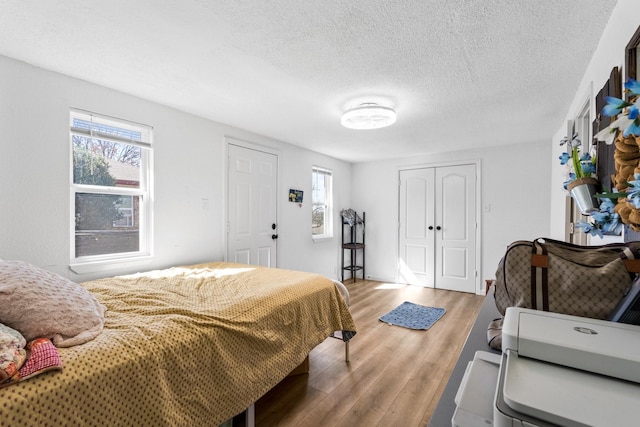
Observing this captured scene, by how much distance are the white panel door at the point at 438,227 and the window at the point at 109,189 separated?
4.02 meters

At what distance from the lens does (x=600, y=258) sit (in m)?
0.91

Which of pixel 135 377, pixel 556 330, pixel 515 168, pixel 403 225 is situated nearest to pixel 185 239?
pixel 135 377

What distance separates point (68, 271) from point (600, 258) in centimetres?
312

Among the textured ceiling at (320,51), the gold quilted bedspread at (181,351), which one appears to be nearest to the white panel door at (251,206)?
the textured ceiling at (320,51)

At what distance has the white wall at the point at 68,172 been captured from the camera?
6.48 ft

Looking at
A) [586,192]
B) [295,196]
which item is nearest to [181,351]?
[586,192]

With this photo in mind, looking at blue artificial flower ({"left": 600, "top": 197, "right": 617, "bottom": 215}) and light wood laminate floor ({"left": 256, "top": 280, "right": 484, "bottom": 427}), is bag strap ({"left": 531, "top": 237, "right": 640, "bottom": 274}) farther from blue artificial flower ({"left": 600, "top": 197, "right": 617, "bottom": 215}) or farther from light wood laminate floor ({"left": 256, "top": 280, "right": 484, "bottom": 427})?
light wood laminate floor ({"left": 256, "top": 280, "right": 484, "bottom": 427})

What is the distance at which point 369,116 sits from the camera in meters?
2.66

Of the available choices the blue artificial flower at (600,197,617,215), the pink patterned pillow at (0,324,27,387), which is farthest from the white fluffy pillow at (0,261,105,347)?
the blue artificial flower at (600,197,617,215)

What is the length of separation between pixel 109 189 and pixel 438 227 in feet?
14.8

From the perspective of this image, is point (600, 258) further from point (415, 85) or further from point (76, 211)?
point (76, 211)

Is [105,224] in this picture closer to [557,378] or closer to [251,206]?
[251,206]

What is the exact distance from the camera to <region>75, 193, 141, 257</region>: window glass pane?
236 cm

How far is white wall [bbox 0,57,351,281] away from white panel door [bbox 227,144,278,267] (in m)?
0.13
